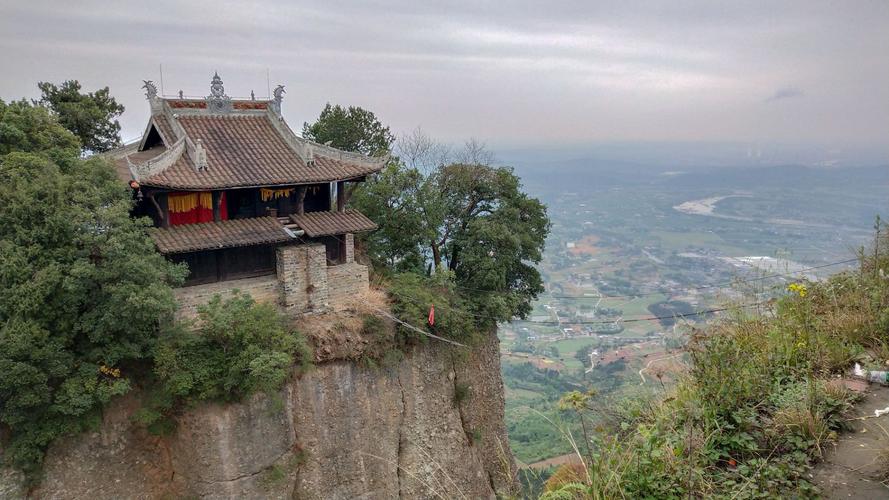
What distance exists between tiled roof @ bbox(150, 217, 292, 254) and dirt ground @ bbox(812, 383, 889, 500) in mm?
13868

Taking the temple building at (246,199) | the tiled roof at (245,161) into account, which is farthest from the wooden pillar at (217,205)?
the tiled roof at (245,161)

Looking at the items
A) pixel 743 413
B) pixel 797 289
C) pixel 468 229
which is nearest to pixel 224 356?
pixel 468 229

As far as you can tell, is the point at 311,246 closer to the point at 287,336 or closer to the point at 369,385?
the point at 287,336

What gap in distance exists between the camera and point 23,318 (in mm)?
12430

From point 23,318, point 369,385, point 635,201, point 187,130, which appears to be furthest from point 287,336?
point 635,201

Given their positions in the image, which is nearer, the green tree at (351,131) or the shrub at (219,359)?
the shrub at (219,359)

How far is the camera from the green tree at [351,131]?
26.7 meters

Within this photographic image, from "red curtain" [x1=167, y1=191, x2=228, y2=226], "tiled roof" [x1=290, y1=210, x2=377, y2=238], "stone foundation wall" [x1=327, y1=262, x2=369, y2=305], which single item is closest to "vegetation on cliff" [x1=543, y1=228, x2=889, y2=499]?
"tiled roof" [x1=290, y1=210, x2=377, y2=238]

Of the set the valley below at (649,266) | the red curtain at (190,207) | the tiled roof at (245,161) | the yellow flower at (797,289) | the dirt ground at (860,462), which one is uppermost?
the tiled roof at (245,161)

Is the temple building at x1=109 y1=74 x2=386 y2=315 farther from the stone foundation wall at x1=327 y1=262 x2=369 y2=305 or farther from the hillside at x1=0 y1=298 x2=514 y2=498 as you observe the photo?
the hillside at x1=0 y1=298 x2=514 y2=498

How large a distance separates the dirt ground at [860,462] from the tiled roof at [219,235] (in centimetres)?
1387

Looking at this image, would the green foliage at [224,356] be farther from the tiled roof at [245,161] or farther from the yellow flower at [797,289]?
the yellow flower at [797,289]

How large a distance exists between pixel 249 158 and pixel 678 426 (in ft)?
46.8

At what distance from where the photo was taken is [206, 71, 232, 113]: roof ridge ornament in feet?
60.6
